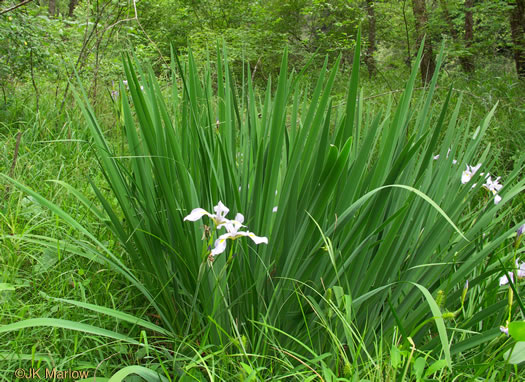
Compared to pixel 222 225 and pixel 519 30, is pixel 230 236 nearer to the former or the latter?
pixel 222 225

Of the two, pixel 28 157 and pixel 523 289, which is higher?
pixel 523 289

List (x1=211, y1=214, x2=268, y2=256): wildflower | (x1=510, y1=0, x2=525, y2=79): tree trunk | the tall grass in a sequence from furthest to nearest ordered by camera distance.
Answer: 1. (x1=510, y1=0, x2=525, y2=79): tree trunk
2. the tall grass
3. (x1=211, y1=214, x2=268, y2=256): wildflower

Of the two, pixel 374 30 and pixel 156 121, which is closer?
pixel 156 121

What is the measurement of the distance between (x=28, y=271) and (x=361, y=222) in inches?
45.7

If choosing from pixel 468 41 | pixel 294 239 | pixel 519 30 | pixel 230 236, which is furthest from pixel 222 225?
pixel 468 41

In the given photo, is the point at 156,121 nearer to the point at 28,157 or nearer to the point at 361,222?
the point at 361,222

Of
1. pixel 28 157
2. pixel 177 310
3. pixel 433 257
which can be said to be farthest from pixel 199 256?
pixel 28 157

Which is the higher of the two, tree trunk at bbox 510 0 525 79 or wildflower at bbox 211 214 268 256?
wildflower at bbox 211 214 268 256

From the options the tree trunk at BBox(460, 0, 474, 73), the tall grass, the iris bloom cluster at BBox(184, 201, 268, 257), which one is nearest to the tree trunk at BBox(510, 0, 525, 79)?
the tree trunk at BBox(460, 0, 474, 73)

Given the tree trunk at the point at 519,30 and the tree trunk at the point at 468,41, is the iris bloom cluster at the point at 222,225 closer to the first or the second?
the tree trunk at the point at 519,30

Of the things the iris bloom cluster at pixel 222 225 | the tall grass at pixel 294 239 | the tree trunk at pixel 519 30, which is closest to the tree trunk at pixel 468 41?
the tree trunk at pixel 519 30

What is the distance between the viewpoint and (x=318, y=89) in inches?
39.4

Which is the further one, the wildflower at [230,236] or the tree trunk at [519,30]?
the tree trunk at [519,30]

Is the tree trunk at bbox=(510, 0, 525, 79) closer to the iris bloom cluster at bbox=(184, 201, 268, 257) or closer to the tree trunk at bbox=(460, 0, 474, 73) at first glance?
the tree trunk at bbox=(460, 0, 474, 73)
